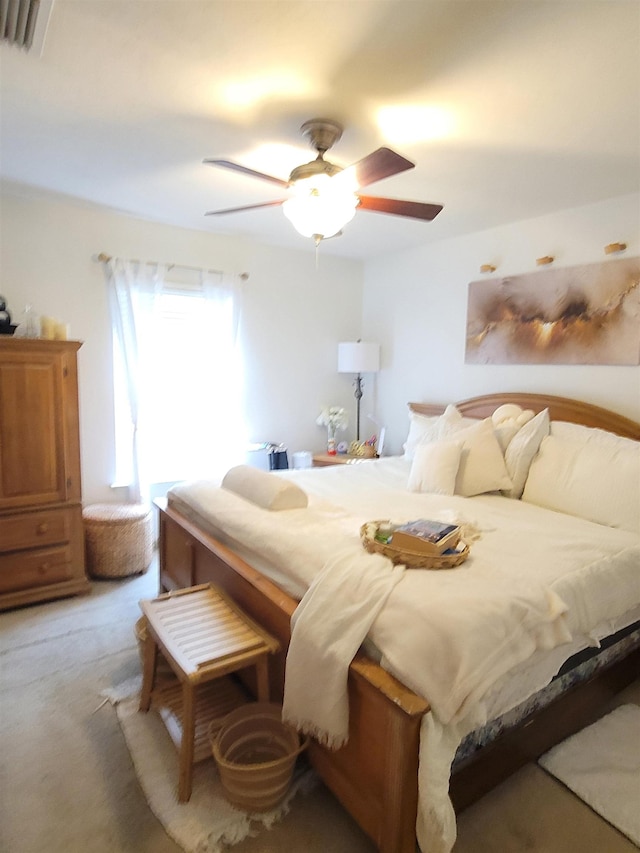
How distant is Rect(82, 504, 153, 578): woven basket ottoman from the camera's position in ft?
10.6

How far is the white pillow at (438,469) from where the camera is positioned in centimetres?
276

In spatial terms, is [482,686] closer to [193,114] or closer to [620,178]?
[193,114]

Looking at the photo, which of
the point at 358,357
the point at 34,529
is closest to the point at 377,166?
the point at 358,357

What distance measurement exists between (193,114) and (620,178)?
7.25ft

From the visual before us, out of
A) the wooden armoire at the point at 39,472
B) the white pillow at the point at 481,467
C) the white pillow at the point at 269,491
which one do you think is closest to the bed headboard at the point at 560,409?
the white pillow at the point at 481,467

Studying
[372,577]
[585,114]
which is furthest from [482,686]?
[585,114]

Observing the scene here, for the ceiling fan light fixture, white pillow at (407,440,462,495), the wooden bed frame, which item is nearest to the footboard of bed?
the wooden bed frame

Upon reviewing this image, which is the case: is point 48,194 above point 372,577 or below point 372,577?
above

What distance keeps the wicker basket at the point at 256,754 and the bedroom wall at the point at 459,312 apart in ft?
8.46

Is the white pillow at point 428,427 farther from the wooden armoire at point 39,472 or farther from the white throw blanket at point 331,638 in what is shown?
the wooden armoire at point 39,472

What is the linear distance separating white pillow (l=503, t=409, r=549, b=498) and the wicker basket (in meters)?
1.75

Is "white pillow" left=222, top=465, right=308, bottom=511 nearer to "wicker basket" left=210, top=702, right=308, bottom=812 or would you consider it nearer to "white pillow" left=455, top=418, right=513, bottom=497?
"wicker basket" left=210, top=702, right=308, bottom=812

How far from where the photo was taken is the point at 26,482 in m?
2.86

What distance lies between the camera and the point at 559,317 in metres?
3.22
